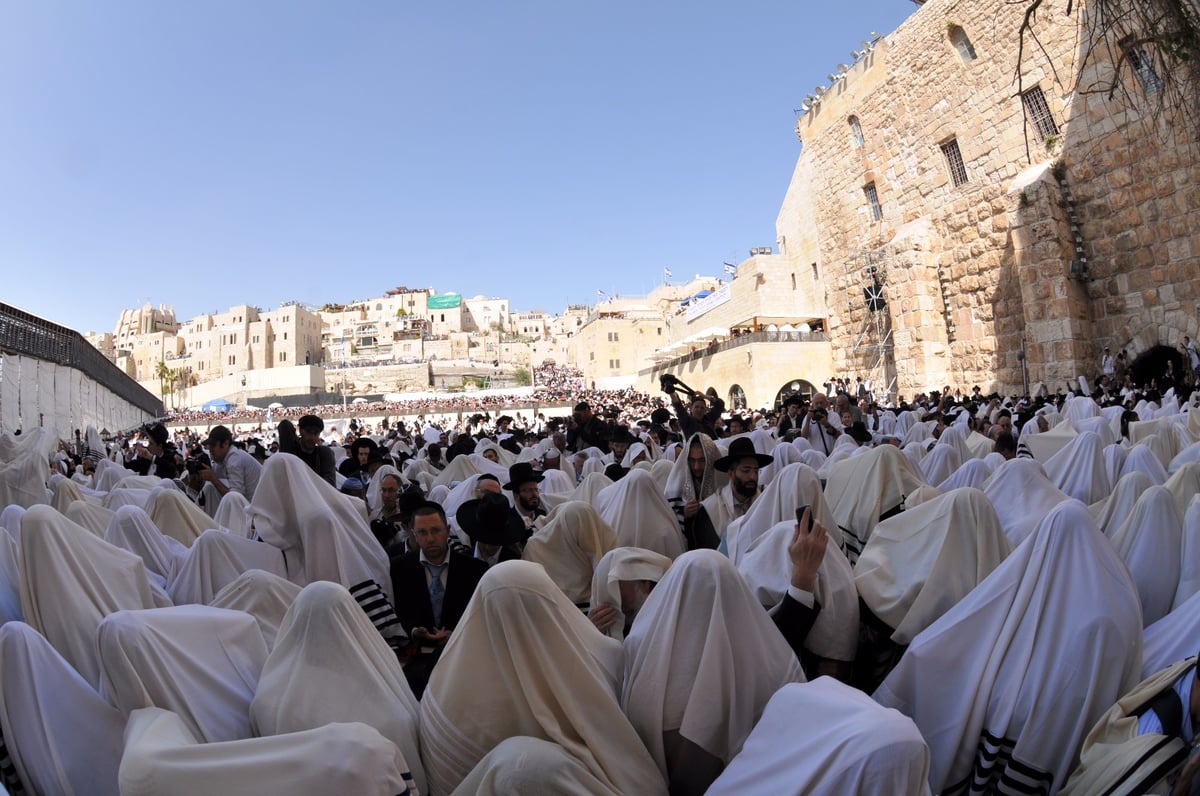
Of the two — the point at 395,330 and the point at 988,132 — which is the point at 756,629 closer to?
the point at 988,132

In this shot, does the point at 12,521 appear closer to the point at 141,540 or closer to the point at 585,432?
the point at 141,540

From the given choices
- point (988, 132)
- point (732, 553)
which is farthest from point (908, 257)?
point (732, 553)

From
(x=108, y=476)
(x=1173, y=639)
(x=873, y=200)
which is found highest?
(x=873, y=200)

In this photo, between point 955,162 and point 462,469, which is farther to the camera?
point 955,162

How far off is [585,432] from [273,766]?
7.09 m

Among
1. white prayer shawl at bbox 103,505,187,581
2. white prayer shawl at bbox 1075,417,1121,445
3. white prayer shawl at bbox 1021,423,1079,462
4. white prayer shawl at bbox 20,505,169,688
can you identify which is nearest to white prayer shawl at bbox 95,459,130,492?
white prayer shawl at bbox 103,505,187,581

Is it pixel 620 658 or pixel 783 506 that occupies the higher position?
pixel 783 506

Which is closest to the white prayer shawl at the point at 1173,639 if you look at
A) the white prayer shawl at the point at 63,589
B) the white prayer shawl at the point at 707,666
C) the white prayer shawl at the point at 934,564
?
the white prayer shawl at the point at 934,564

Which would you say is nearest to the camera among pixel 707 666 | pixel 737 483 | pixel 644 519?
pixel 707 666

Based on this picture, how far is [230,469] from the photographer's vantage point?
6.05 m

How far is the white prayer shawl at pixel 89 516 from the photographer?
4660 millimetres

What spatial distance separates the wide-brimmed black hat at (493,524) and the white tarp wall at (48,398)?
10.4m

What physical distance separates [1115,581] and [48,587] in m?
3.55

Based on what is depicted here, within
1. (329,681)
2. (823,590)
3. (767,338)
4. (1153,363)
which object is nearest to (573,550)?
(823,590)
